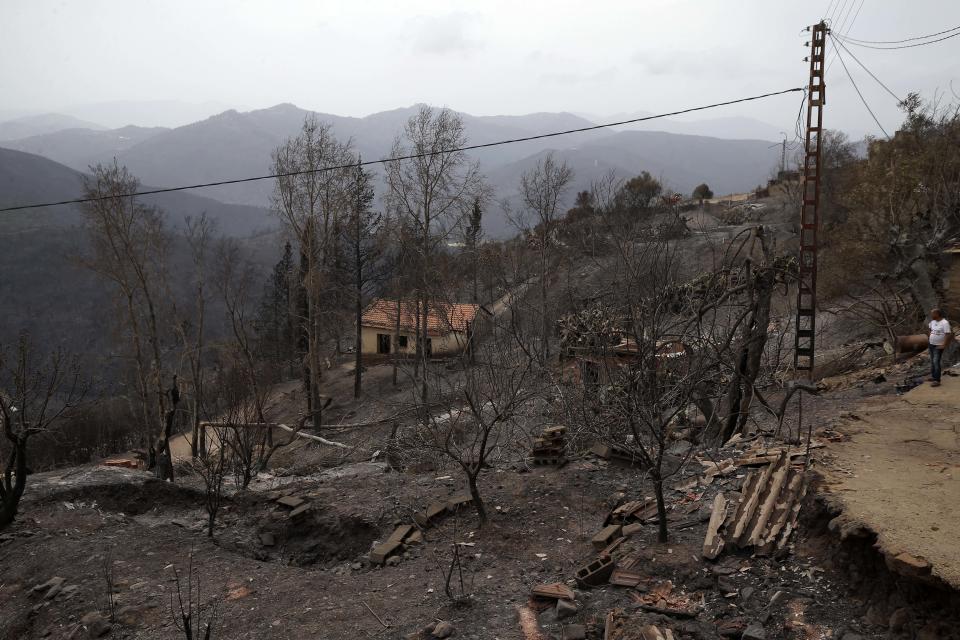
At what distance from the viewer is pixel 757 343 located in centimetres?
874

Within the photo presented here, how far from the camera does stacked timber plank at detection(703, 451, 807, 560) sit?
18.4 feet

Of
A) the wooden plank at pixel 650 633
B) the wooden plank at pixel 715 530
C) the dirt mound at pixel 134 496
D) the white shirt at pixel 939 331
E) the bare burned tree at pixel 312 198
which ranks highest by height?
the bare burned tree at pixel 312 198

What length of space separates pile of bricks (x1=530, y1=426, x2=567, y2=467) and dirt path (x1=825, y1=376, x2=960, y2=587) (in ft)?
12.8

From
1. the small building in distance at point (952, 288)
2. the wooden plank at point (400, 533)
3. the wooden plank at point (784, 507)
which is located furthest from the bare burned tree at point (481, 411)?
the small building in distance at point (952, 288)

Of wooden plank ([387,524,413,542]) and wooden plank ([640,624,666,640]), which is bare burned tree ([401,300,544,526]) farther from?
wooden plank ([640,624,666,640])

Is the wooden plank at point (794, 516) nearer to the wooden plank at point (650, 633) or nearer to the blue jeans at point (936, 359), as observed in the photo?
the wooden plank at point (650, 633)

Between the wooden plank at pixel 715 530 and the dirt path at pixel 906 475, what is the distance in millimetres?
1058

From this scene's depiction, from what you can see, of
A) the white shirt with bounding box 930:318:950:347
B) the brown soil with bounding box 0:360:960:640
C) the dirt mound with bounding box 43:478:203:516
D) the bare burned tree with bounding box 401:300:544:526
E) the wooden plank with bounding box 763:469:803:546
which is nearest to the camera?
the brown soil with bounding box 0:360:960:640

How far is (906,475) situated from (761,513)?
5.85 ft

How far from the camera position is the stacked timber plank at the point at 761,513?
5.62 metres

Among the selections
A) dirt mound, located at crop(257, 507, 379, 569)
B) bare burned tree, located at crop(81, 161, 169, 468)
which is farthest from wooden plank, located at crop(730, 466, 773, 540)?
bare burned tree, located at crop(81, 161, 169, 468)

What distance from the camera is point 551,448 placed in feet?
31.6

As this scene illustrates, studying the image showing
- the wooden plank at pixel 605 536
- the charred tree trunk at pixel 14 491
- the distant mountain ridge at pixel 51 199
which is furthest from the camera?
the distant mountain ridge at pixel 51 199

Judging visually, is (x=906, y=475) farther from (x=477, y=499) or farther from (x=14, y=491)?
(x=14, y=491)
